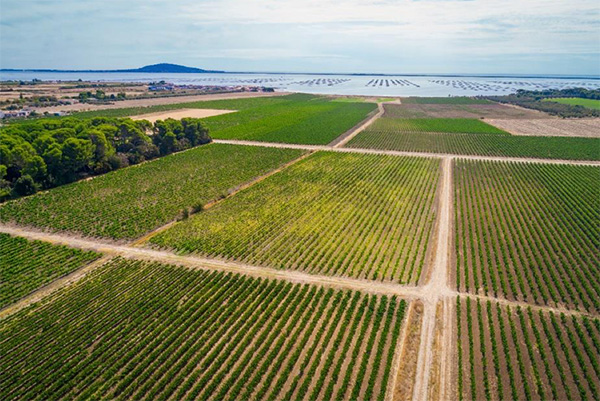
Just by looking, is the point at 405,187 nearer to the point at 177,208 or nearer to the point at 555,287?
the point at 555,287

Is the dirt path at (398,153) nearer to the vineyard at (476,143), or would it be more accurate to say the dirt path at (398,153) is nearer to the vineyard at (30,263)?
the vineyard at (476,143)

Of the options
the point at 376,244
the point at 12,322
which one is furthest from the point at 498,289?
the point at 12,322

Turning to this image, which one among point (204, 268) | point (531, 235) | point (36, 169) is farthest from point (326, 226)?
point (36, 169)

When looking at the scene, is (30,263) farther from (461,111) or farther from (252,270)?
(461,111)

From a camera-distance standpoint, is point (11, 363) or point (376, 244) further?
point (376, 244)

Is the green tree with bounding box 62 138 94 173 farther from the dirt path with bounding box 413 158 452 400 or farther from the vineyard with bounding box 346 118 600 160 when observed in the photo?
the dirt path with bounding box 413 158 452 400
